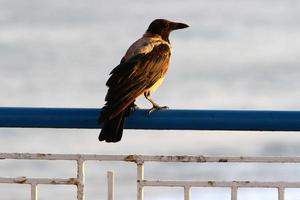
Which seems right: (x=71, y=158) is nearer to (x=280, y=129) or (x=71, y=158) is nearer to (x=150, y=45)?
(x=280, y=129)

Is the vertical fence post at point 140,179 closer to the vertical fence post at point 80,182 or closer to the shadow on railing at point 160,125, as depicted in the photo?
the shadow on railing at point 160,125

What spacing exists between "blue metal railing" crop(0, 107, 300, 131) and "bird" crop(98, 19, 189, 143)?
72mm

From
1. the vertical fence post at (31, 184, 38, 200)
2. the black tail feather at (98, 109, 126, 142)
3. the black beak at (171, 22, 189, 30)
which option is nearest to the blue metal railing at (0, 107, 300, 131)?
the vertical fence post at (31, 184, 38, 200)

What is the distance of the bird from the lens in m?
4.50

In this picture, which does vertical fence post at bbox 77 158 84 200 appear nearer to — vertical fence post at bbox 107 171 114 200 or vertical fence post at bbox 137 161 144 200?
vertical fence post at bbox 107 171 114 200

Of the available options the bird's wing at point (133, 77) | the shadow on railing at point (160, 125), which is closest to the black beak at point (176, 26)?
the bird's wing at point (133, 77)

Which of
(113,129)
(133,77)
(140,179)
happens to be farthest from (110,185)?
(133,77)

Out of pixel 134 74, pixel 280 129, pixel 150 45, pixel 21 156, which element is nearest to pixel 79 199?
pixel 21 156

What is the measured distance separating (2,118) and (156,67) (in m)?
2.65

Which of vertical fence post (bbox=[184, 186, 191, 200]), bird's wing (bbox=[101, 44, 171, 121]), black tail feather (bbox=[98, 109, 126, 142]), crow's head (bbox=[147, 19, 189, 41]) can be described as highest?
crow's head (bbox=[147, 19, 189, 41])

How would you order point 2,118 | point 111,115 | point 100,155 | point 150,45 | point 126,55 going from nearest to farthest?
point 100,155 → point 2,118 → point 111,115 → point 126,55 → point 150,45

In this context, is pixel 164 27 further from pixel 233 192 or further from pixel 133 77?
pixel 233 192

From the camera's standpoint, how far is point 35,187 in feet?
12.4

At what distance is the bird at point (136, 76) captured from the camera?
4.50 meters
